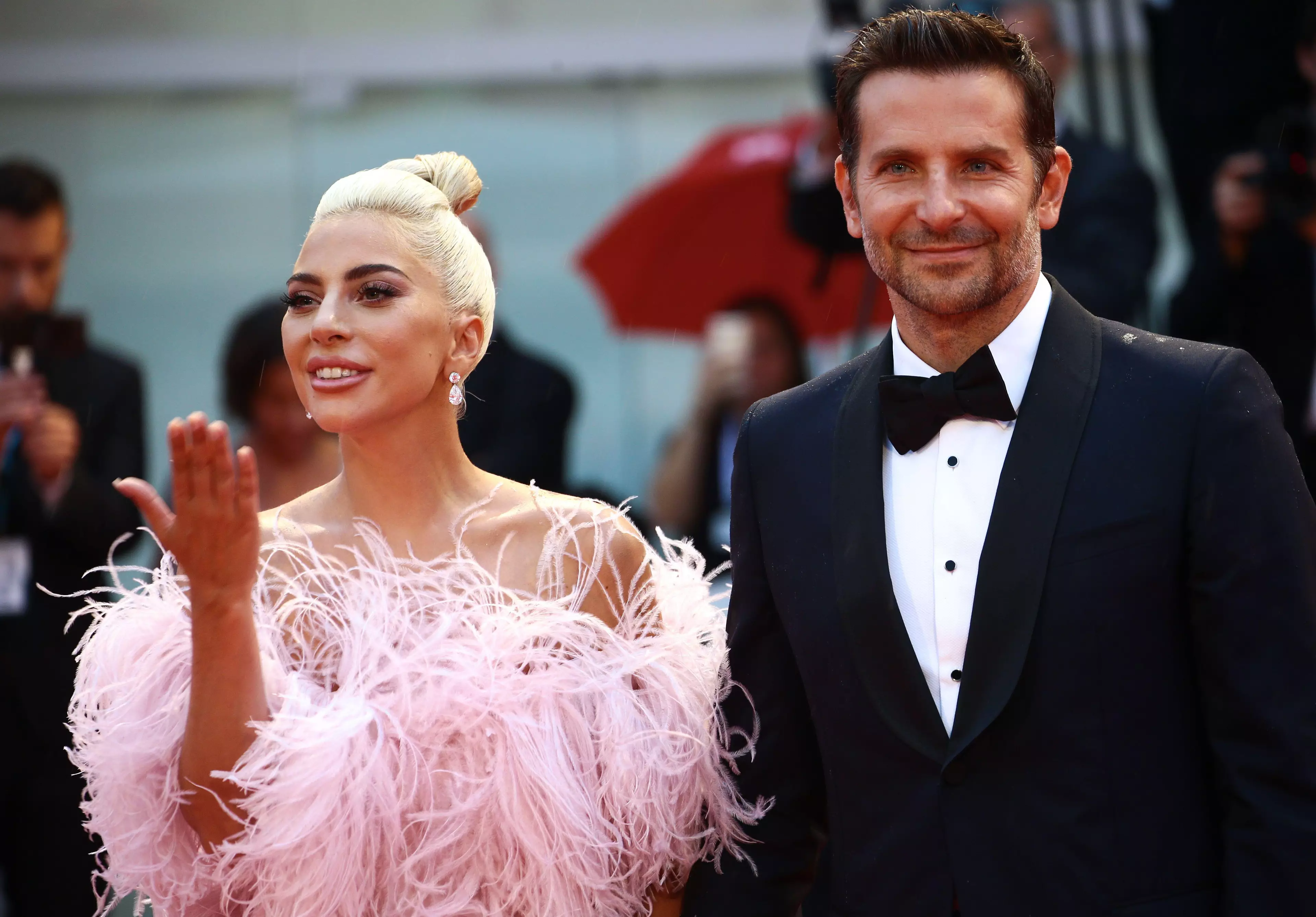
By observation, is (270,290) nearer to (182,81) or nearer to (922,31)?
(182,81)

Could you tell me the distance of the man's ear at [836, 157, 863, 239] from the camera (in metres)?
2.44

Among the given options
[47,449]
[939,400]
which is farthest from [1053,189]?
[47,449]

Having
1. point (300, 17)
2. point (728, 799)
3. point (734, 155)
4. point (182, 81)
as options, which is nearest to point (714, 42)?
point (734, 155)

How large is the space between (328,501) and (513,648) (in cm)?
47

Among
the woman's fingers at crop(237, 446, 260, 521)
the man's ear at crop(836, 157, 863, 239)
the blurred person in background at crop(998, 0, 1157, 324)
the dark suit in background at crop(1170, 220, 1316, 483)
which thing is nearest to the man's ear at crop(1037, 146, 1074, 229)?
the man's ear at crop(836, 157, 863, 239)

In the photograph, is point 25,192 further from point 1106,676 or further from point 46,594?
point 1106,676

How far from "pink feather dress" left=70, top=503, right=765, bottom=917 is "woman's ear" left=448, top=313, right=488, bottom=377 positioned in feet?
1.10

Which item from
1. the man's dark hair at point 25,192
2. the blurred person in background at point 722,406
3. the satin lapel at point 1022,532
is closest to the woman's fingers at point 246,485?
the satin lapel at point 1022,532

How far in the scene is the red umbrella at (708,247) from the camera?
5.96 metres

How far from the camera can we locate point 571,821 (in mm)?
2408

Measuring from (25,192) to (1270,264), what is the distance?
3.55 metres

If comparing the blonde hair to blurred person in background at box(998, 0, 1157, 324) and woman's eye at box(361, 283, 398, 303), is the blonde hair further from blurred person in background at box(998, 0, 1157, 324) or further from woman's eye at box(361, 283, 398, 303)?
blurred person in background at box(998, 0, 1157, 324)

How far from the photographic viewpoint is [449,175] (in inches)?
111

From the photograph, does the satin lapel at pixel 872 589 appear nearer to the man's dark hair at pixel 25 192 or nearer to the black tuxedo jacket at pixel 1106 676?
the black tuxedo jacket at pixel 1106 676
